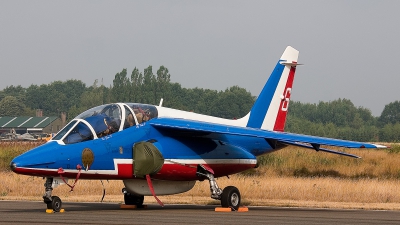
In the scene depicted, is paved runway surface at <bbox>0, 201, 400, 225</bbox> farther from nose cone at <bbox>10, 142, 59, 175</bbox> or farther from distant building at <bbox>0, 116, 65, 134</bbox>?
distant building at <bbox>0, 116, 65, 134</bbox>

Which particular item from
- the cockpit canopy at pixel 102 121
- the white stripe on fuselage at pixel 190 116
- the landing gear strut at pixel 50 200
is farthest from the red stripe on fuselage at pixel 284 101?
the landing gear strut at pixel 50 200

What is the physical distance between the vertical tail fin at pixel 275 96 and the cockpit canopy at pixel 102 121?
4.46m

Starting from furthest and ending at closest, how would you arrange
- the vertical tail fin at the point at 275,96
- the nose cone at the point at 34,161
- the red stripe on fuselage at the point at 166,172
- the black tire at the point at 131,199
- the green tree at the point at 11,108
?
the green tree at the point at 11,108
the vertical tail fin at the point at 275,96
the black tire at the point at 131,199
the red stripe on fuselage at the point at 166,172
the nose cone at the point at 34,161

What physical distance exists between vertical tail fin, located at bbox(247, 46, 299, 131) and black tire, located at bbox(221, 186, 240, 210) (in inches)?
150

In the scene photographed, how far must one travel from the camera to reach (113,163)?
16797 millimetres

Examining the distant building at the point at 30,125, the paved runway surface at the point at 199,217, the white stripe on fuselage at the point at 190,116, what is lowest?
the paved runway surface at the point at 199,217

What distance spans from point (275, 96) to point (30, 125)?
91243mm

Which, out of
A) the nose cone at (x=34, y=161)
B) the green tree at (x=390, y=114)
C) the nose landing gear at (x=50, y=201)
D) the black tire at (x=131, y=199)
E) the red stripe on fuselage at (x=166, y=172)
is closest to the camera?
the nose cone at (x=34, y=161)

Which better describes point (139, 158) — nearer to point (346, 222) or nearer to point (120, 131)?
point (120, 131)

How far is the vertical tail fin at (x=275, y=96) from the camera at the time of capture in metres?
21.4

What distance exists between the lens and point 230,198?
17.7 m

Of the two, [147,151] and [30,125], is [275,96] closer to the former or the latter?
[147,151]

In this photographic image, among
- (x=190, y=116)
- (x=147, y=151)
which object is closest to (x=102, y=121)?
(x=147, y=151)

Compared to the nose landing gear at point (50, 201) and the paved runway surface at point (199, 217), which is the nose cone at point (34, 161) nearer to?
the nose landing gear at point (50, 201)
